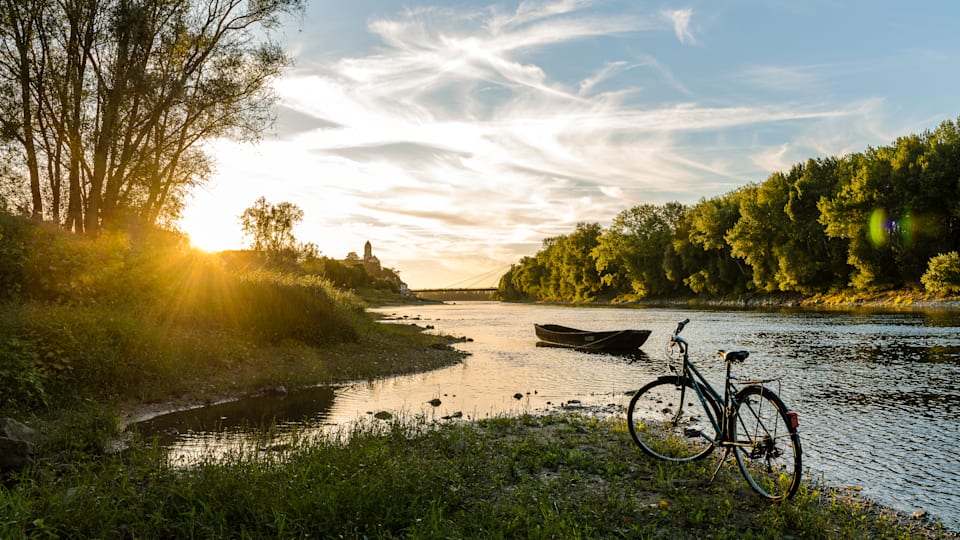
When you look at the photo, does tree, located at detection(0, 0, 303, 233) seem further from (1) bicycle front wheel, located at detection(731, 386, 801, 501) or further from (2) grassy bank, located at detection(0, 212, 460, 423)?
(1) bicycle front wheel, located at detection(731, 386, 801, 501)

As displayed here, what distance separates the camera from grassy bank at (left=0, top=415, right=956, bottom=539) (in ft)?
18.4

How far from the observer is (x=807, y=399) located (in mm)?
15352

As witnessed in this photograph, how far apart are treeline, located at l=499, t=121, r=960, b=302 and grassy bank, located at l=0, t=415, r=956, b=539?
64630mm

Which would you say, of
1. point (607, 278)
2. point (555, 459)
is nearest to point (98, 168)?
point (555, 459)

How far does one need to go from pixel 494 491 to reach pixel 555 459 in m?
1.82

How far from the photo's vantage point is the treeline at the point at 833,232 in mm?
63875

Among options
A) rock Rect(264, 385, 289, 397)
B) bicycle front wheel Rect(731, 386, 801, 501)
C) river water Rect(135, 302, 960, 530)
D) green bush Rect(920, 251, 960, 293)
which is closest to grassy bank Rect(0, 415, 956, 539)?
bicycle front wheel Rect(731, 386, 801, 501)

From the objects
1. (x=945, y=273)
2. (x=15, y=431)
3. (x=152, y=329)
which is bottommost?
(x=15, y=431)

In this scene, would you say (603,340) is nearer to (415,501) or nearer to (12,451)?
(415,501)

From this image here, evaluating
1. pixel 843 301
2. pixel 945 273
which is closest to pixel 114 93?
pixel 945 273

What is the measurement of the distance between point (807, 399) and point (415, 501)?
43.9 ft

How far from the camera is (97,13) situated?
70.7 ft

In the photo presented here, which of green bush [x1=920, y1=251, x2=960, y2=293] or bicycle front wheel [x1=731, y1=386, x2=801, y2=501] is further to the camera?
green bush [x1=920, y1=251, x2=960, y2=293]

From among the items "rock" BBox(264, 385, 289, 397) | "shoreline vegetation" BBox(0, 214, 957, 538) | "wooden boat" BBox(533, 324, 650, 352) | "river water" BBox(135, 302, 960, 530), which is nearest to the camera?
"shoreline vegetation" BBox(0, 214, 957, 538)
